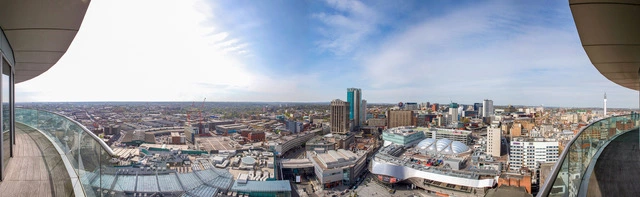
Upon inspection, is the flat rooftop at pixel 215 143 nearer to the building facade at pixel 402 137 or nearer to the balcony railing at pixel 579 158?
the building facade at pixel 402 137

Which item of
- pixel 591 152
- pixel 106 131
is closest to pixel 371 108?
pixel 106 131

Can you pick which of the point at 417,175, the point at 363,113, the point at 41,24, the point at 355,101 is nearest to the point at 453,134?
the point at 355,101

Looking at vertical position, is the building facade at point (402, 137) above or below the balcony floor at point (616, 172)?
below

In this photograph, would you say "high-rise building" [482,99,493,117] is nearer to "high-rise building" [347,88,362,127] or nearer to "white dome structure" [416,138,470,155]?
"high-rise building" [347,88,362,127]

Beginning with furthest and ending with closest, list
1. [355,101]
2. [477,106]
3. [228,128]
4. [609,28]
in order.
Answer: [477,106] → [355,101] → [228,128] → [609,28]

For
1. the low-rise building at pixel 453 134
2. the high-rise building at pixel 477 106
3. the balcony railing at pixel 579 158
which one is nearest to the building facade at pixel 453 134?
the low-rise building at pixel 453 134

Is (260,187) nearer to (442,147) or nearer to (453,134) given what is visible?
(442,147)

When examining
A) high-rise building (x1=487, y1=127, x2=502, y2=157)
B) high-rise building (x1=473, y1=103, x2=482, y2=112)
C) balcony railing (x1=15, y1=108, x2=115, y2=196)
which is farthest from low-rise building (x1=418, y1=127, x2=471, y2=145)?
balcony railing (x1=15, y1=108, x2=115, y2=196)
